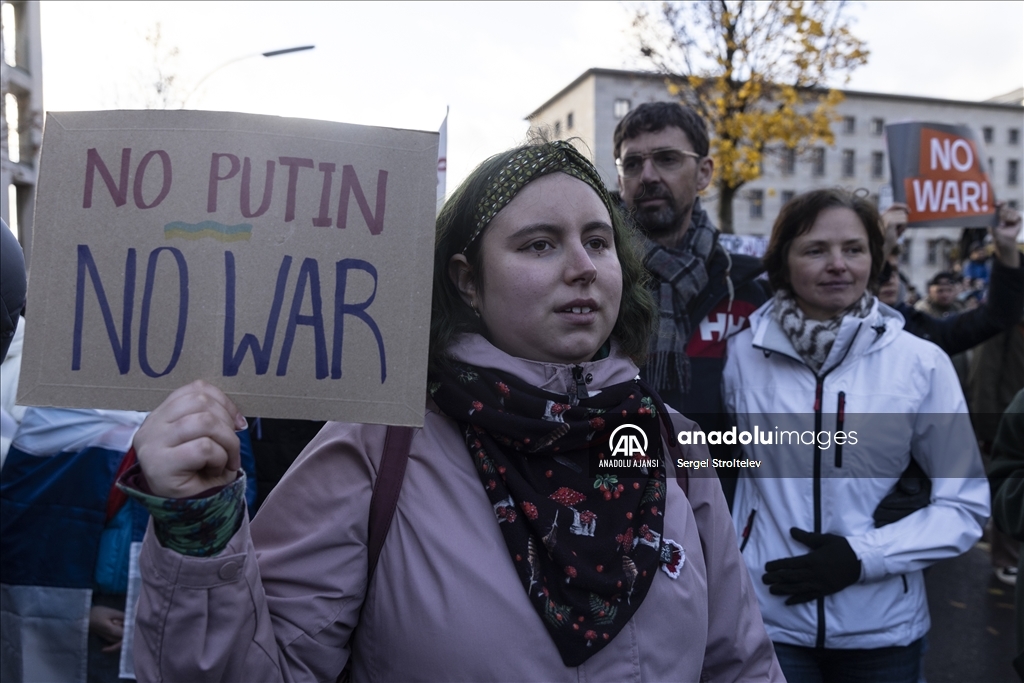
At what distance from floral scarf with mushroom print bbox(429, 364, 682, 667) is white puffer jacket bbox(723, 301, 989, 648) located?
102 centimetres

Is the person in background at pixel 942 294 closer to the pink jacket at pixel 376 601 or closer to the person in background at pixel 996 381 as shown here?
the person in background at pixel 996 381

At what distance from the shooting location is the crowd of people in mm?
1306

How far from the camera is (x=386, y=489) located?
140cm

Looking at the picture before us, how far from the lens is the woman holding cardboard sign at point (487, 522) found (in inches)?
46.1

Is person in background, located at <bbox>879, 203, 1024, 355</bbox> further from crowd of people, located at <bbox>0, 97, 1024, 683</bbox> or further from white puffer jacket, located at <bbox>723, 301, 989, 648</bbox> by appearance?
white puffer jacket, located at <bbox>723, 301, 989, 648</bbox>

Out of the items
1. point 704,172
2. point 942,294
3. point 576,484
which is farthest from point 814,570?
point 942,294

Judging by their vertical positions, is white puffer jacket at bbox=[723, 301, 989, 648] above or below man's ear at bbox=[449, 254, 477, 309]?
below

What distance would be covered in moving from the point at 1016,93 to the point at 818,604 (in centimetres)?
6803

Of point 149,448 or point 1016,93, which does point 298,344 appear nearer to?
point 149,448

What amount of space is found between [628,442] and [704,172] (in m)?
1.84

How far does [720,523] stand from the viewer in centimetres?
169

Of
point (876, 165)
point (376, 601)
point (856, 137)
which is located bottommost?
point (376, 601)

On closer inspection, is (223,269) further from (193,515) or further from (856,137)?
(856,137)

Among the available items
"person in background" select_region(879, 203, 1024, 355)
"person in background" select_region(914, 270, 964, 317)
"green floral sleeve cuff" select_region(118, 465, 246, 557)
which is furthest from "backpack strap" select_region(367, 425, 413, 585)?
"person in background" select_region(914, 270, 964, 317)
